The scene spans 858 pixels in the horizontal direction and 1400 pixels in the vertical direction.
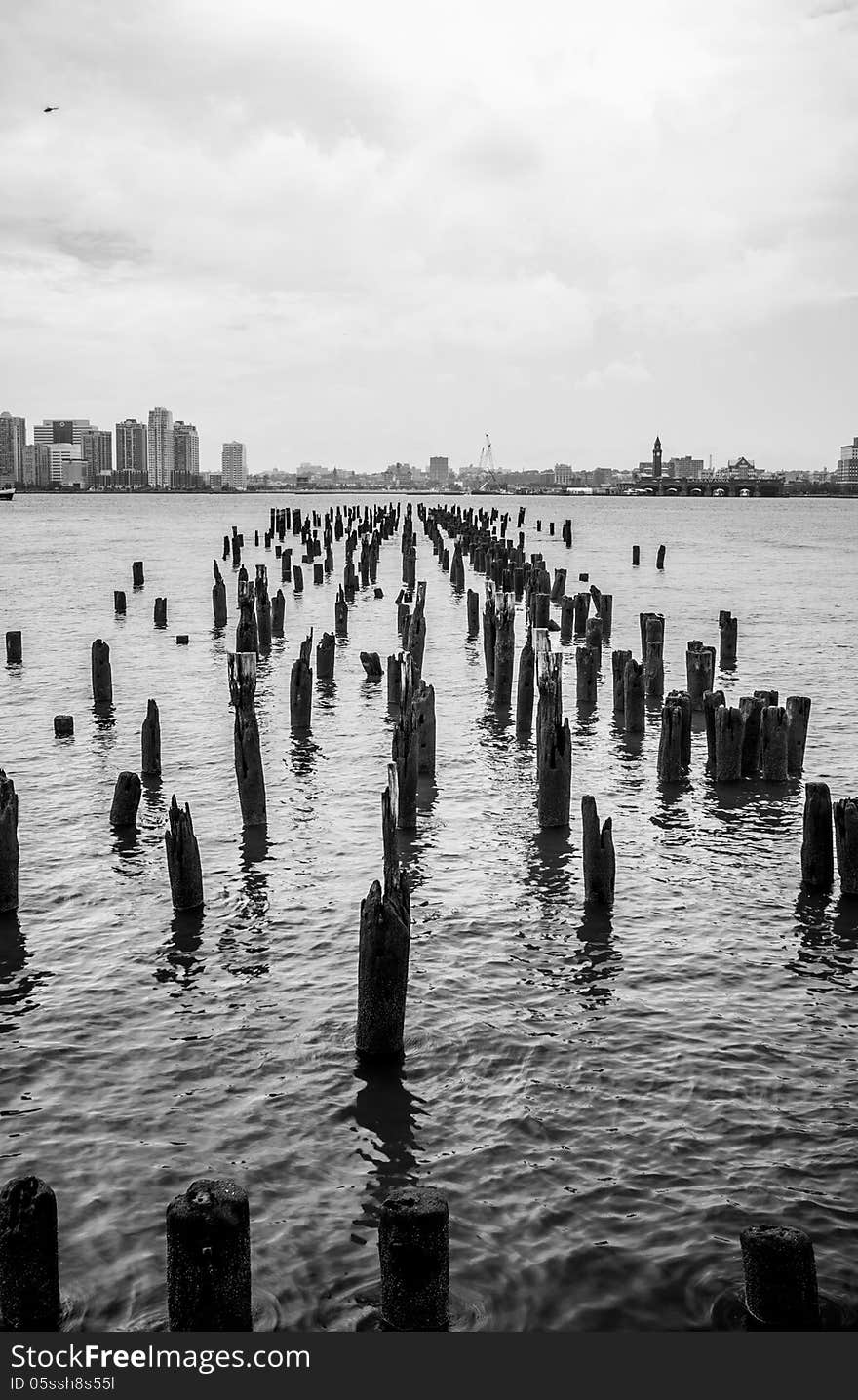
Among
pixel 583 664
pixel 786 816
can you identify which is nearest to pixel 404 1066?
pixel 786 816

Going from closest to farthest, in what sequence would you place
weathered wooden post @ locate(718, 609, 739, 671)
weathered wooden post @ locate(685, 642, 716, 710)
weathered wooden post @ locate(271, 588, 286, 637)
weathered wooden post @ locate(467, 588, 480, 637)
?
weathered wooden post @ locate(685, 642, 716, 710) < weathered wooden post @ locate(718, 609, 739, 671) < weathered wooden post @ locate(467, 588, 480, 637) < weathered wooden post @ locate(271, 588, 286, 637)

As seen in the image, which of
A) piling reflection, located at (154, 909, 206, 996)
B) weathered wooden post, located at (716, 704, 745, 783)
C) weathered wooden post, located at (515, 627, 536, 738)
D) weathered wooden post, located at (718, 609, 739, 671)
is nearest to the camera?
piling reflection, located at (154, 909, 206, 996)

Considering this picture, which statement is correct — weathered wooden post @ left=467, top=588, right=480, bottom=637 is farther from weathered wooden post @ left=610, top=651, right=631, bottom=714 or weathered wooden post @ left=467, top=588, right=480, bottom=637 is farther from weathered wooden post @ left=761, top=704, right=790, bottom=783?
weathered wooden post @ left=761, top=704, right=790, bottom=783

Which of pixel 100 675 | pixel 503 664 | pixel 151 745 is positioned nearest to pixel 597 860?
pixel 151 745

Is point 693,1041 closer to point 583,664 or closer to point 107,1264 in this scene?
point 107,1264

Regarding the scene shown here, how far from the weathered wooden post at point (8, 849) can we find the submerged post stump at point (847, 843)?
7.93 meters

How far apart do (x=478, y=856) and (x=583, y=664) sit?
30.7 feet

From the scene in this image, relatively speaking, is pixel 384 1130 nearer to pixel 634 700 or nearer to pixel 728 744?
pixel 728 744

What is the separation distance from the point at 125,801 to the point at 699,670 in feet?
35.8

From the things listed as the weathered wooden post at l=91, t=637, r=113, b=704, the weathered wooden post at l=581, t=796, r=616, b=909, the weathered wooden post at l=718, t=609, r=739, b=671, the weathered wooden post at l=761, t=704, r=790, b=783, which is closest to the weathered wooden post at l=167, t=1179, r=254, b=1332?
the weathered wooden post at l=581, t=796, r=616, b=909

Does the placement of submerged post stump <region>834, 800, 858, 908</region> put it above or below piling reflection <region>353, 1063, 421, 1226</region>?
above

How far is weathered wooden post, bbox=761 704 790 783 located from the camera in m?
17.0

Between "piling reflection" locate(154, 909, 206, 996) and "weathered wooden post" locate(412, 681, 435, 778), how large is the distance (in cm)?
603

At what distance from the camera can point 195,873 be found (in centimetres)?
1243
